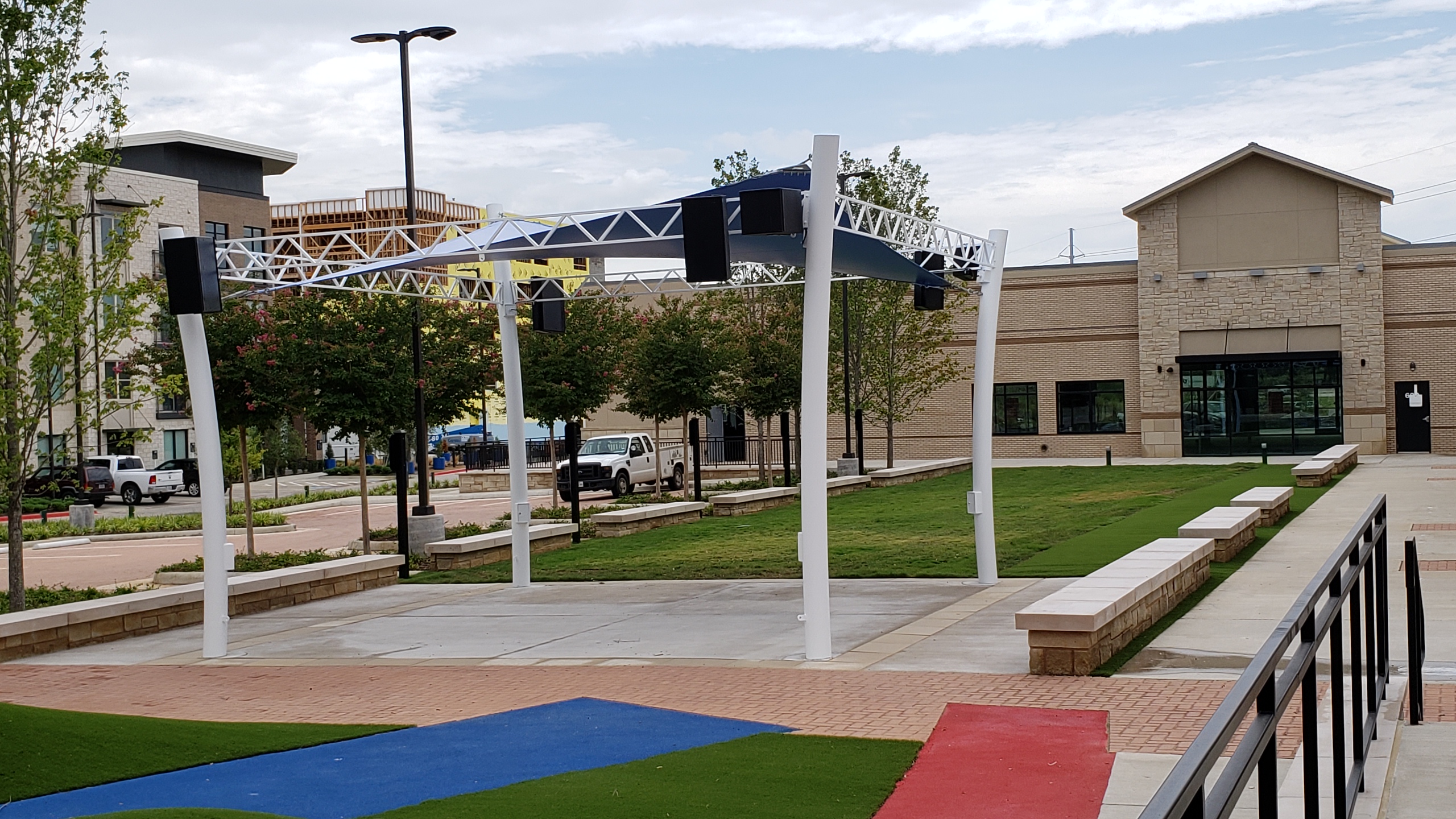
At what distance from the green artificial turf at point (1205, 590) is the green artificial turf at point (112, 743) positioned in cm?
552

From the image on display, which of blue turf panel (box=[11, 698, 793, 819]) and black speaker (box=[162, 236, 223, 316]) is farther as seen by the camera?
black speaker (box=[162, 236, 223, 316])

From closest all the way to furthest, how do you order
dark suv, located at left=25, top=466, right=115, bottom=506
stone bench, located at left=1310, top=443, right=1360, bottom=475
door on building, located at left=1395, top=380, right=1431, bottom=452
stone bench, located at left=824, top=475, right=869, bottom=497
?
stone bench, located at left=1310, top=443, right=1360, bottom=475 → stone bench, located at left=824, top=475, right=869, bottom=497 → dark suv, located at left=25, top=466, right=115, bottom=506 → door on building, located at left=1395, top=380, right=1431, bottom=452

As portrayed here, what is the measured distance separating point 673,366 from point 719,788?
81.8 ft

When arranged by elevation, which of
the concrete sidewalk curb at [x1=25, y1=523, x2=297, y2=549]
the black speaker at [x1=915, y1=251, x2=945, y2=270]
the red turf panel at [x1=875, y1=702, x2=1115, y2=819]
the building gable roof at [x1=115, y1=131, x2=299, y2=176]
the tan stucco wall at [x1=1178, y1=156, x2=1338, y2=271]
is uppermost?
the building gable roof at [x1=115, y1=131, x2=299, y2=176]

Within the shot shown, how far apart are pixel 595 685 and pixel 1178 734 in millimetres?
4584

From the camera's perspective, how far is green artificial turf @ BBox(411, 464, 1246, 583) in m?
19.1

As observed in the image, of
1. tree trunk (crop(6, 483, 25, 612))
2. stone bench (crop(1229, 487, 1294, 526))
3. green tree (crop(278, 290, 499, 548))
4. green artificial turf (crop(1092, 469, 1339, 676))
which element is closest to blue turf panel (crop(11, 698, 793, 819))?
green artificial turf (crop(1092, 469, 1339, 676))

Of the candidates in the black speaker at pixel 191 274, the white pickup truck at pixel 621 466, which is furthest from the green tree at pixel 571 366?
the black speaker at pixel 191 274

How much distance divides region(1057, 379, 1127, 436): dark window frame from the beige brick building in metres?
0.05

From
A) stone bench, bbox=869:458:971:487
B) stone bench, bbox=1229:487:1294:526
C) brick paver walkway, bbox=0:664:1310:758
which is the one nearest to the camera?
brick paver walkway, bbox=0:664:1310:758

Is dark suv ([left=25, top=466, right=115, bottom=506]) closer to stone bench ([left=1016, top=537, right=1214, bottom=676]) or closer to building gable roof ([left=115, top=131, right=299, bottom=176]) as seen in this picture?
building gable roof ([left=115, top=131, right=299, bottom=176])

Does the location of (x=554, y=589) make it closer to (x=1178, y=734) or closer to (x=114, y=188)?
(x=1178, y=734)

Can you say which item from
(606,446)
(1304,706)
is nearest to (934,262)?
(1304,706)

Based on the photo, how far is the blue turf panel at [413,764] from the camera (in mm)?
7512
